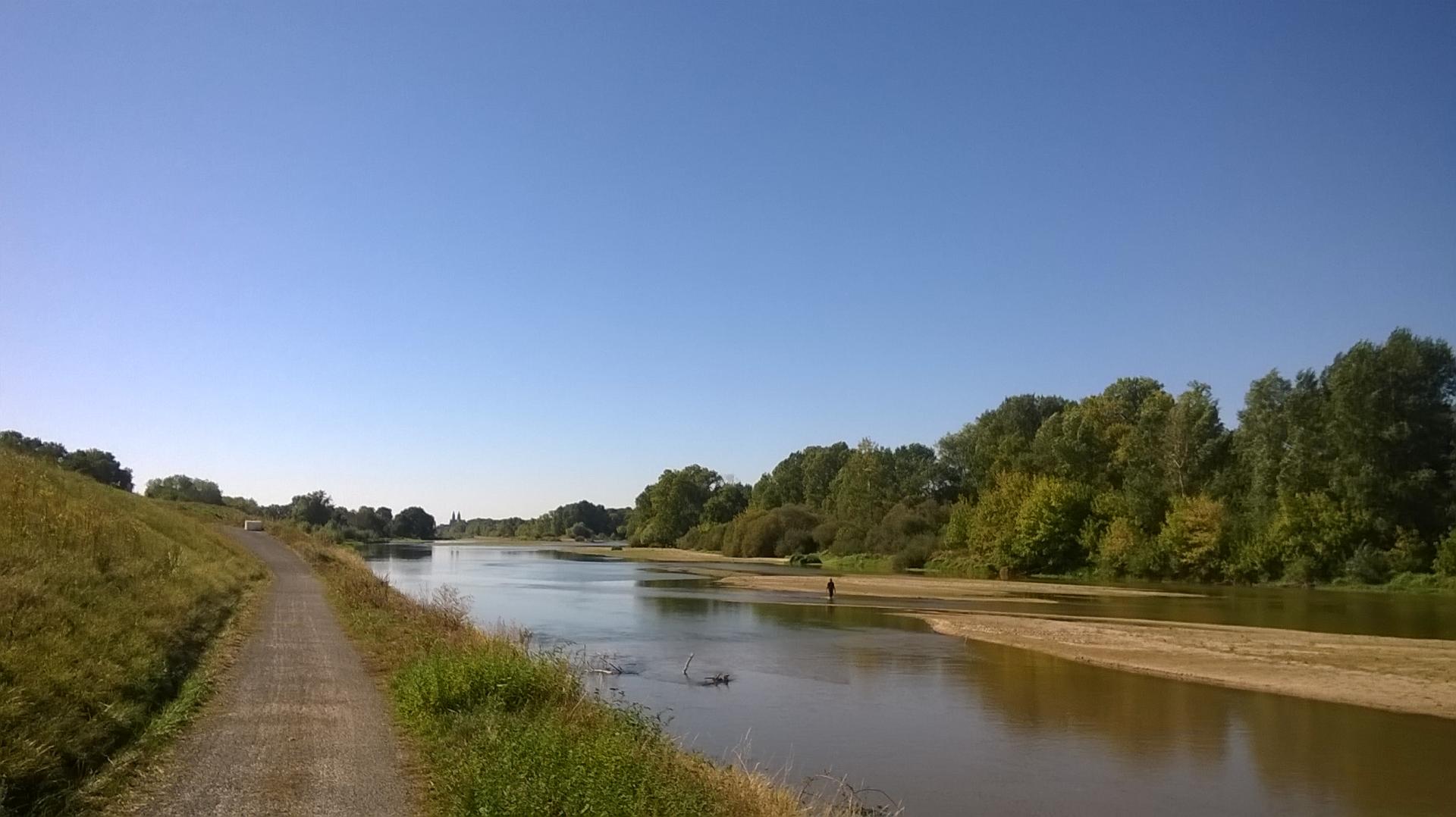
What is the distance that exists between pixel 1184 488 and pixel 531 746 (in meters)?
83.9

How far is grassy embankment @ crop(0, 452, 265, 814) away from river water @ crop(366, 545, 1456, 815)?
8.90 m

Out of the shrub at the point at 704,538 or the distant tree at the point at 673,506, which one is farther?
the distant tree at the point at 673,506

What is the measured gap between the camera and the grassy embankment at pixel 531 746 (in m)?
8.73

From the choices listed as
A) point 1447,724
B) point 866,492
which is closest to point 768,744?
point 1447,724

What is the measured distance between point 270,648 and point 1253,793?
58.4 ft

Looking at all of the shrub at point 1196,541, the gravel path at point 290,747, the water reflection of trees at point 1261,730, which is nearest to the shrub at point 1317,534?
the shrub at point 1196,541

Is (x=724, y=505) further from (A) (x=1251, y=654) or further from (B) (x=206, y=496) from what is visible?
(A) (x=1251, y=654)

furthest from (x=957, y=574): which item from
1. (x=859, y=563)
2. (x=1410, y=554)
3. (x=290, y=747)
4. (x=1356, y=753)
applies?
(x=290, y=747)

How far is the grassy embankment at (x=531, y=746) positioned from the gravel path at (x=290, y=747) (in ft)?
1.39

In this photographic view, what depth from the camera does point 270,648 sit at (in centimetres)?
1844

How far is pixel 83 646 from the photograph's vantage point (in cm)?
1225

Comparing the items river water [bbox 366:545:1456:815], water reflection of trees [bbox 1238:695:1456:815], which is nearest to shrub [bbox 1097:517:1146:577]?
river water [bbox 366:545:1456:815]

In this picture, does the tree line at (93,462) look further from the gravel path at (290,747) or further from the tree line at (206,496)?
the gravel path at (290,747)

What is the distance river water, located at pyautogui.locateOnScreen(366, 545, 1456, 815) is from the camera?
1653cm
